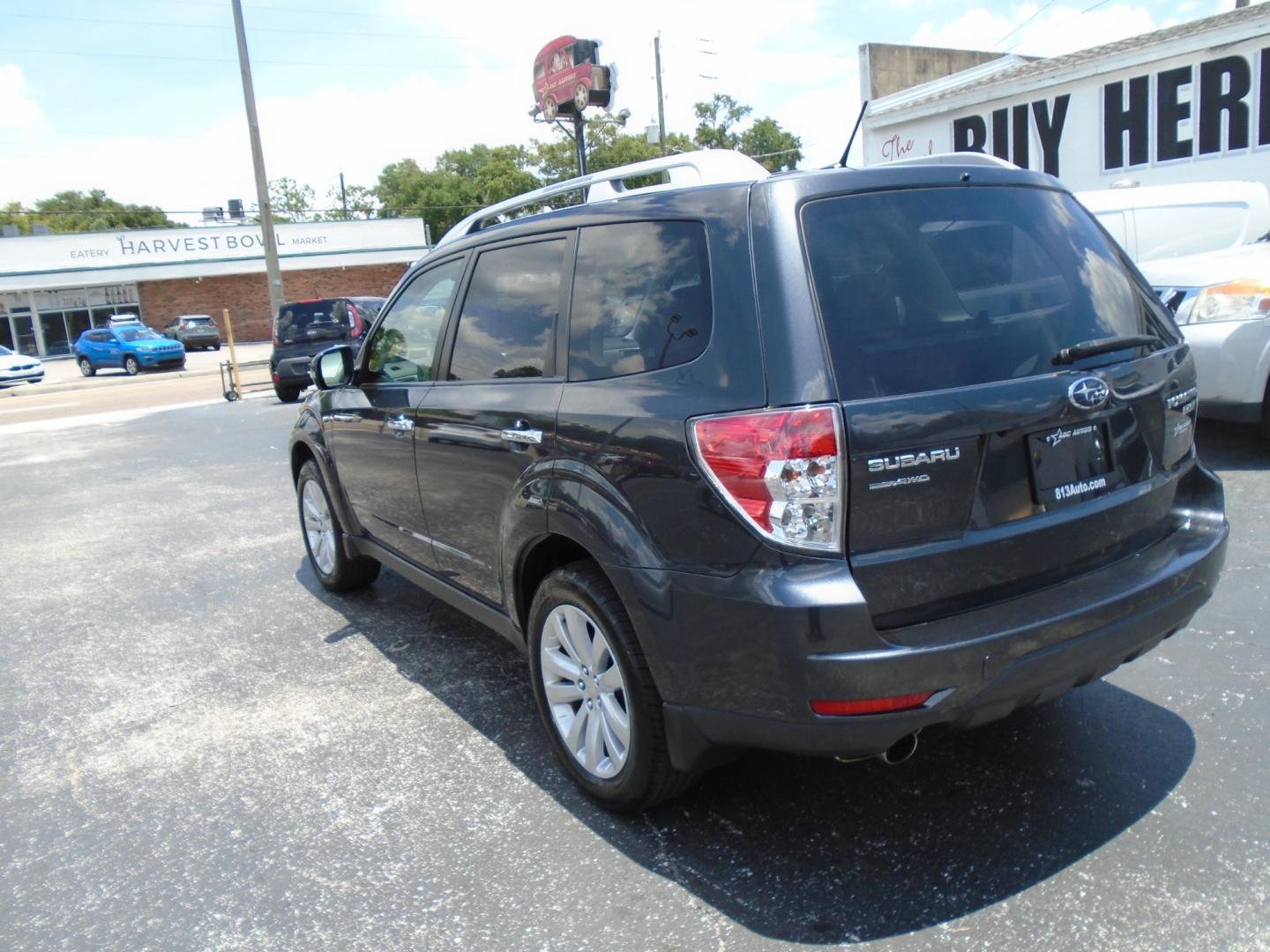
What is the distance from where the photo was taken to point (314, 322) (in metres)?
17.6

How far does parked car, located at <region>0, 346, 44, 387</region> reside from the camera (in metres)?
28.9

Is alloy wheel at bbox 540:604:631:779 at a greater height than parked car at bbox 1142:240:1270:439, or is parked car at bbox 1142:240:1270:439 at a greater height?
parked car at bbox 1142:240:1270:439

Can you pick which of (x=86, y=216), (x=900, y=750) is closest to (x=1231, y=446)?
(x=900, y=750)

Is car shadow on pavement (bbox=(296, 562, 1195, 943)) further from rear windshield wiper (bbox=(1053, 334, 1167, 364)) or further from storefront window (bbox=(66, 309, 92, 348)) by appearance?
storefront window (bbox=(66, 309, 92, 348))

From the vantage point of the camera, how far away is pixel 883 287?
2602mm

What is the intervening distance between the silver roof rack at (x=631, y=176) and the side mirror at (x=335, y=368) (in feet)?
2.40

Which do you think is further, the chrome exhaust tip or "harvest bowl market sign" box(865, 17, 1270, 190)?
"harvest bowl market sign" box(865, 17, 1270, 190)

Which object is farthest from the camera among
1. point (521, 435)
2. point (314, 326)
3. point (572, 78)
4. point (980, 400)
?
point (314, 326)

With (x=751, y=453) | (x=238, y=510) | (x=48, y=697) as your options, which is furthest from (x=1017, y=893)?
(x=238, y=510)

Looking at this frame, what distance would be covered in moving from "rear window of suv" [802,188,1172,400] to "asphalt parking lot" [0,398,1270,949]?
1303 millimetres

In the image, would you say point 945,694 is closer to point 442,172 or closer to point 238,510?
point 238,510

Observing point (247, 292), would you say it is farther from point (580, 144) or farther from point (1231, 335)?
point (1231, 335)

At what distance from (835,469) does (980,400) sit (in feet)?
1.44

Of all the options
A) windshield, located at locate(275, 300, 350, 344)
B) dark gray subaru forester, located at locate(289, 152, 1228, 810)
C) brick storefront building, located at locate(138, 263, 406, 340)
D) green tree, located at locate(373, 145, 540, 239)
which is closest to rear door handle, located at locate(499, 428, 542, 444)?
dark gray subaru forester, located at locate(289, 152, 1228, 810)
